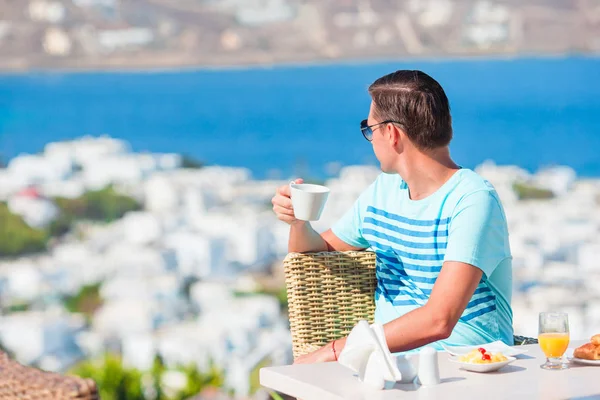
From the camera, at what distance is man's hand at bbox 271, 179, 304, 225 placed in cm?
172

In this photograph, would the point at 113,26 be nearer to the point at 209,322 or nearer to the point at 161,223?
the point at 161,223

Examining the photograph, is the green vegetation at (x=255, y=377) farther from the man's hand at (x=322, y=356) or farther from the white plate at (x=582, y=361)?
the white plate at (x=582, y=361)

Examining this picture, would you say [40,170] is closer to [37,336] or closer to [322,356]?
[37,336]

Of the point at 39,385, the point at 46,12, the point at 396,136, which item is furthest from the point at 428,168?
the point at 46,12

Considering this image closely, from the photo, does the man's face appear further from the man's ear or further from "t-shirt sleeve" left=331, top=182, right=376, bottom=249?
"t-shirt sleeve" left=331, top=182, right=376, bottom=249

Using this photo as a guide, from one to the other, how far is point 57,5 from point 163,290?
12.6m

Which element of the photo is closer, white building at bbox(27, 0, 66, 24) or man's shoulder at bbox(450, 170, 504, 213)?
man's shoulder at bbox(450, 170, 504, 213)

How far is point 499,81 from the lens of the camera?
2048 centimetres

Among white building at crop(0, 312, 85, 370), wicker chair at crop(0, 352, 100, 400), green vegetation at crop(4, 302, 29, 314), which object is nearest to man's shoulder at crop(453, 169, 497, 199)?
wicker chair at crop(0, 352, 100, 400)

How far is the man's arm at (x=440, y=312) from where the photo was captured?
1480 mm

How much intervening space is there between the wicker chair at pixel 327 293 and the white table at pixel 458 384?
484 mm

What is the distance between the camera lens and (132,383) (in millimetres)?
3578

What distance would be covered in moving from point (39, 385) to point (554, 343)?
2.40 feet

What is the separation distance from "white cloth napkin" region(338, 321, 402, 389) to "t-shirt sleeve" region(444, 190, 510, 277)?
29 centimetres
